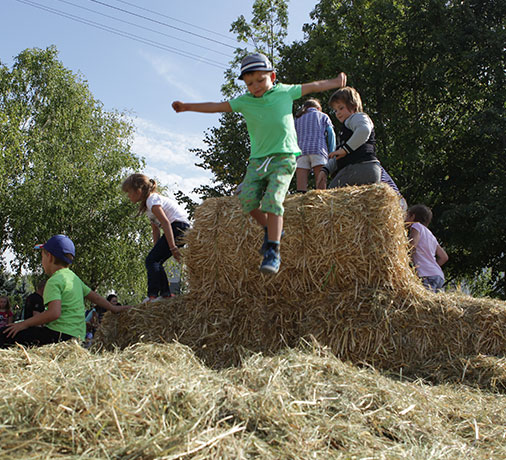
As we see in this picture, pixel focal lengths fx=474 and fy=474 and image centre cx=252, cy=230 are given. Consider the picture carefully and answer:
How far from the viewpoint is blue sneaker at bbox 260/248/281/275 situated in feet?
11.9

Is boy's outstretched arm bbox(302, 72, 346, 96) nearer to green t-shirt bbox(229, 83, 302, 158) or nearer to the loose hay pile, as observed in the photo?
green t-shirt bbox(229, 83, 302, 158)

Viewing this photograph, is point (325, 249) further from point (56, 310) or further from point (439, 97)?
point (439, 97)

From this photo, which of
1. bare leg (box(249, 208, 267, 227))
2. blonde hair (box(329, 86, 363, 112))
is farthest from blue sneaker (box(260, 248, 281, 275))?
blonde hair (box(329, 86, 363, 112))

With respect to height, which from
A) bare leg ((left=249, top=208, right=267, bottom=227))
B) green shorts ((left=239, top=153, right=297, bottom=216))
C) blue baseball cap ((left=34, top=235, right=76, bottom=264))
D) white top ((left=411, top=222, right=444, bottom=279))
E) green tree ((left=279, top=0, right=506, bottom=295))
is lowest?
white top ((left=411, top=222, right=444, bottom=279))

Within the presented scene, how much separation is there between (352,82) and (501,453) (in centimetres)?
1669

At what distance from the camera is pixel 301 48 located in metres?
19.7

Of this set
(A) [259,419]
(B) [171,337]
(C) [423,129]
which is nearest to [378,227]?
(B) [171,337]

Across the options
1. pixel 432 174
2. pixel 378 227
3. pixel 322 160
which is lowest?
pixel 378 227

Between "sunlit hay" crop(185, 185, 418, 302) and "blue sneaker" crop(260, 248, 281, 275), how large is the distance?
89 cm

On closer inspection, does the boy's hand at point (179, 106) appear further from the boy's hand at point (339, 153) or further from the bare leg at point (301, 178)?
the bare leg at point (301, 178)

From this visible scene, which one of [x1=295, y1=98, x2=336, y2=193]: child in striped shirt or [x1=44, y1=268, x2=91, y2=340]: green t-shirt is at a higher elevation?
[x1=295, y1=98, x2=336, y2=193]: child in striped shirt

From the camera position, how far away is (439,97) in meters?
17.0

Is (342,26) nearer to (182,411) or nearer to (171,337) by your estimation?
(171,337)

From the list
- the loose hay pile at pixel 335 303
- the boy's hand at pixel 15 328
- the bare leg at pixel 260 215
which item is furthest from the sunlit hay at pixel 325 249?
the boy's hand at pixel 15 328
